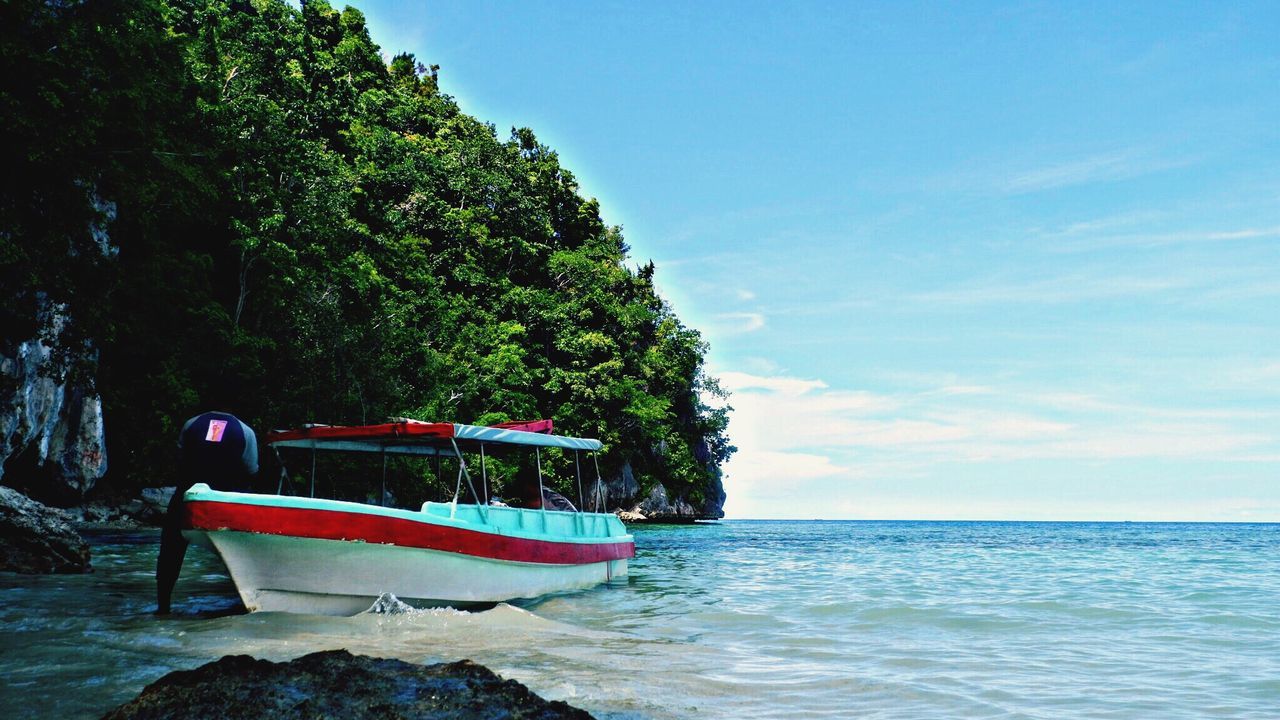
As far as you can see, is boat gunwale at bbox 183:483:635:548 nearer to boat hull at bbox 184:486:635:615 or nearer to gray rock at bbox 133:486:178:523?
boat hull at bbox 184:486:635:615

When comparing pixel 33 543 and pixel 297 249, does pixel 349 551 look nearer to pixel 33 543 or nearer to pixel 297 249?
pixel 33 543

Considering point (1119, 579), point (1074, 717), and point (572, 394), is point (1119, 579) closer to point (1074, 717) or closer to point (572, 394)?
point (1074, 717)

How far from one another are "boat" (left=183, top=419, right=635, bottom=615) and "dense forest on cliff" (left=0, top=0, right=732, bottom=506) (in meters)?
6.72

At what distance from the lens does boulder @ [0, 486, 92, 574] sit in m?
12.6

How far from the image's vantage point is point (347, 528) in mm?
9539

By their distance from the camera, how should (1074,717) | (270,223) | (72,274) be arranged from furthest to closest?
(270,223), (72,274), (1074,717)

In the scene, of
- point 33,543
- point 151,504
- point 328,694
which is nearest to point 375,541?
point 328,694

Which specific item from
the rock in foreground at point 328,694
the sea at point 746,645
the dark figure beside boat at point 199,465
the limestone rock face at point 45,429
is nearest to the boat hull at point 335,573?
the sea at point 746,645

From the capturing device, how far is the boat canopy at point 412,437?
11.0 m

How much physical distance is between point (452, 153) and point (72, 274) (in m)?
33.3

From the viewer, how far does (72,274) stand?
15.2m

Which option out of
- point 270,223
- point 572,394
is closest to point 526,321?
point 572,394

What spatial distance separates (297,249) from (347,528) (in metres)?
22.2

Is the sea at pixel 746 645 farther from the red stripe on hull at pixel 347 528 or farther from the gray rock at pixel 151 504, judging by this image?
the gray rock at pixel 151 504
